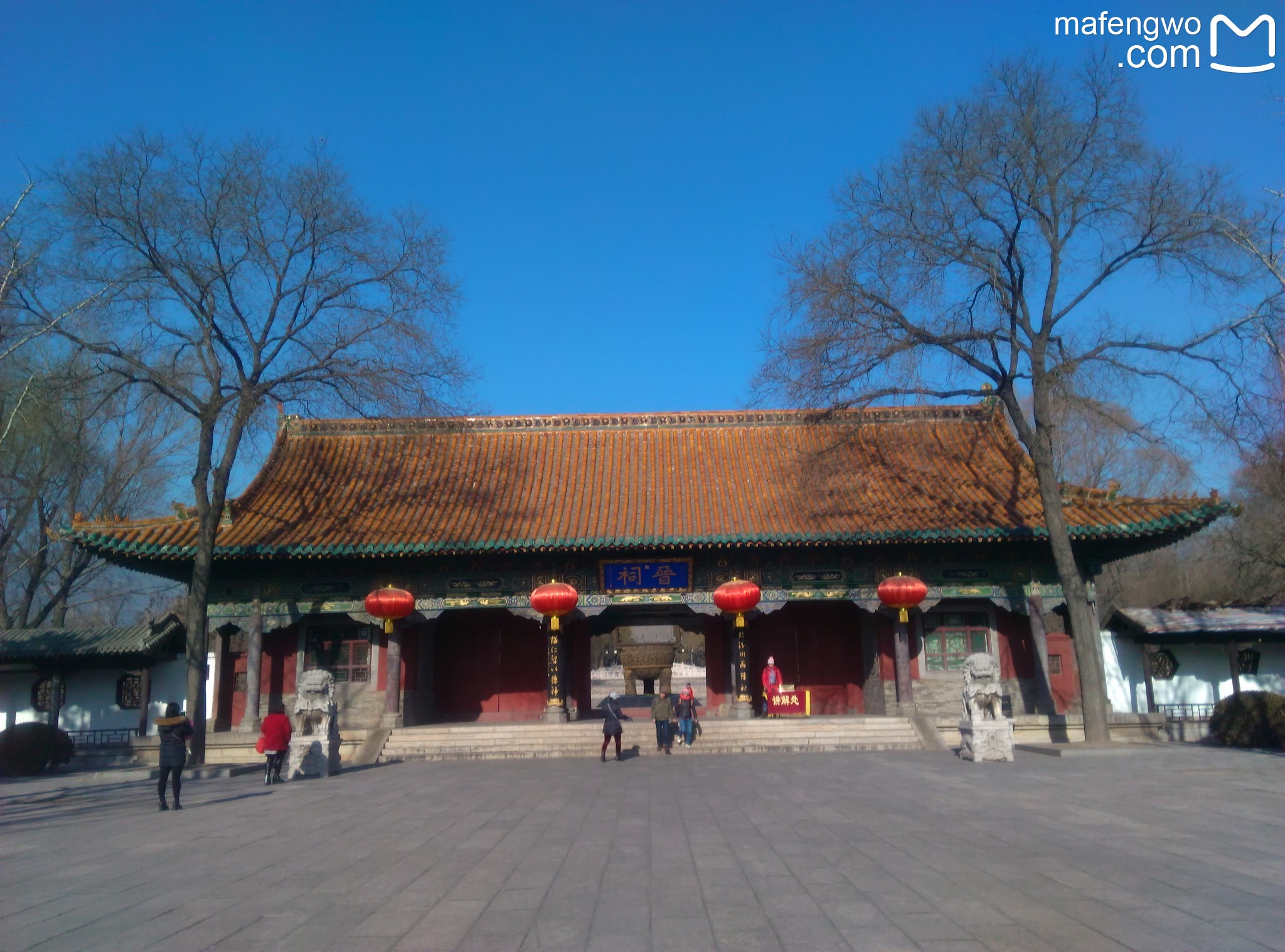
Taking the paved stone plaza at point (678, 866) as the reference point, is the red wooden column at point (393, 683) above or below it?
above

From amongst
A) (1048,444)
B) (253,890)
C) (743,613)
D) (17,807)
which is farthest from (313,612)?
(1048,444)

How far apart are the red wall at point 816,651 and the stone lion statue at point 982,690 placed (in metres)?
5.11

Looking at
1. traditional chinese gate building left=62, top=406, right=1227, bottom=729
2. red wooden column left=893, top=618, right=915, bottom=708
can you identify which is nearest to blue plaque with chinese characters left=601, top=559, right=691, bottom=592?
traditional chinese gate building left=62, top=406, right=1227, bottom=729

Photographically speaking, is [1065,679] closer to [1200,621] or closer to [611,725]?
[1200,621]

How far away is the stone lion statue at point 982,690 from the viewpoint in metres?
12.3

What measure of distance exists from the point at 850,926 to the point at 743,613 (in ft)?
36.0

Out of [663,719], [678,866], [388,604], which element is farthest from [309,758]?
[678,866]

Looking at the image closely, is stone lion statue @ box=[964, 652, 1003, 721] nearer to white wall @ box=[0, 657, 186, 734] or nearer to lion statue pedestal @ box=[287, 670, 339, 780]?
lion statue pedestal @ box=[287, 670, 339, 780]

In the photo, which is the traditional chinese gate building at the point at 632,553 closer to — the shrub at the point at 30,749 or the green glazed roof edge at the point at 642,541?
the green glazed roof edge at the point at 642,541

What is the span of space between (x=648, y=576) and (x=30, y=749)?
10921mm

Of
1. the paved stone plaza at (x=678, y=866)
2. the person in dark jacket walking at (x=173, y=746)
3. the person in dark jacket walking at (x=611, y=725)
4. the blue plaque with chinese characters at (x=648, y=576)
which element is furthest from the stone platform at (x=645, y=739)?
the person in dark jacket walking at (x=173, y=746)

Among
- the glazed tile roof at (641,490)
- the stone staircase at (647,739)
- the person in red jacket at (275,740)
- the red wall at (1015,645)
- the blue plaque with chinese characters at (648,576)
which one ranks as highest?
the glazed tile roof at (641,490)

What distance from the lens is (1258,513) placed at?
23891 millimetres

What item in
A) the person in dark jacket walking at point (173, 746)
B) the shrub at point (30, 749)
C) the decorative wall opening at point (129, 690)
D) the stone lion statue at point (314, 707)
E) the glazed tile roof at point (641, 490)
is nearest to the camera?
the person in dark jacket walking at point (173, 746)
